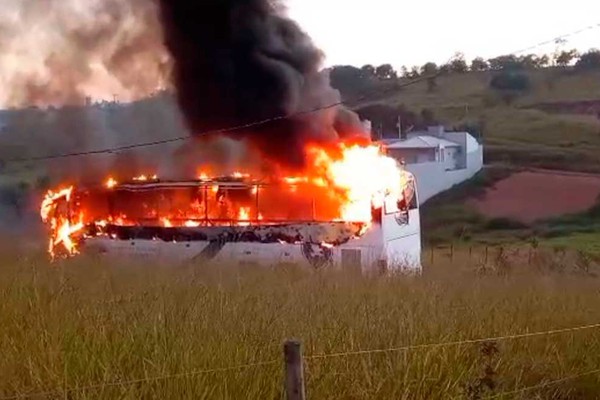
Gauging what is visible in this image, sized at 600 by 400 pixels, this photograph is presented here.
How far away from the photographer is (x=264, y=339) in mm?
5426

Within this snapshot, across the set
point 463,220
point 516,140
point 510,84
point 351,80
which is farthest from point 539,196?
point 510,84

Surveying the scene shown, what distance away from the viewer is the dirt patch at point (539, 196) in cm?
3791

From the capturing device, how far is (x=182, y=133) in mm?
20625

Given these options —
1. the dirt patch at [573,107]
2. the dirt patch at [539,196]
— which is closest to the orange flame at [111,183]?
the dirt patch at [539,196]

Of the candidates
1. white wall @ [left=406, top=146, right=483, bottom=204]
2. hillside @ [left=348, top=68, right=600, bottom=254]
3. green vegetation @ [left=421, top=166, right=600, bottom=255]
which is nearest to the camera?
green vegetation @ [left=421, top=166, right=600, bottom=255]

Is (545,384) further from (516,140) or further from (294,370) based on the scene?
(516,140)

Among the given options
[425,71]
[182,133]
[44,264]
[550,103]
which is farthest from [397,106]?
[44,264]

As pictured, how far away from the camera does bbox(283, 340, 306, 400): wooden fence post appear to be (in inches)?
151

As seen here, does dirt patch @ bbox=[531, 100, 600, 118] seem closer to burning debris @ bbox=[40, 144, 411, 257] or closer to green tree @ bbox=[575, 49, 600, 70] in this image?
green tree @ bbox=[575, 49, 600, 70]

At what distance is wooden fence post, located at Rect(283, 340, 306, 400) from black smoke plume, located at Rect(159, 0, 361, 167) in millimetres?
14987

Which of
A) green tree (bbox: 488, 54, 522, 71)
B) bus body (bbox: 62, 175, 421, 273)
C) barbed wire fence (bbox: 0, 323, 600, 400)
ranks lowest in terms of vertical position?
barbed wire fence (bbox: 0, 323, 600, 400)

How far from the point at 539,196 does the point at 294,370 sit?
38.1 metres

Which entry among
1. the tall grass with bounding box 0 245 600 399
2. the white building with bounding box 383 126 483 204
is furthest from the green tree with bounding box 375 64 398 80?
the tall grass with bounding box 0 245 600 399

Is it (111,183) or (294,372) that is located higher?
(111,183)
